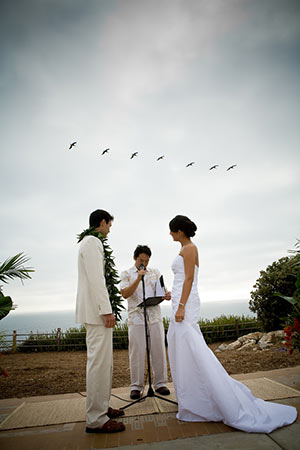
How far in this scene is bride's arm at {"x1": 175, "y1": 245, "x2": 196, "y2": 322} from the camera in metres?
3.18

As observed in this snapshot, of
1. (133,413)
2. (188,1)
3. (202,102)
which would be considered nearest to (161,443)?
(133,413)

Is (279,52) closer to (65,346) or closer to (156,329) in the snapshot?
(156,329)

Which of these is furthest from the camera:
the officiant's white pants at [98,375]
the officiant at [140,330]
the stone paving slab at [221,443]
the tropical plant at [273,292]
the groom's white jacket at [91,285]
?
the tropical plant at [273,292]

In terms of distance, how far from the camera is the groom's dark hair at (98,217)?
3236 mm

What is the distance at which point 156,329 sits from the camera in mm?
3959

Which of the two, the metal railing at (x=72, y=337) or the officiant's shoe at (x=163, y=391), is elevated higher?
the metal railing at (x=72, y=337)

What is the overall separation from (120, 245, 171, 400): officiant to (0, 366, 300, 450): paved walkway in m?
0.87

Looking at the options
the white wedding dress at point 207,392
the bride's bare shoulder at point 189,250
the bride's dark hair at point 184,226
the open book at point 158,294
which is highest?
the bride's dark hair at point 184,226

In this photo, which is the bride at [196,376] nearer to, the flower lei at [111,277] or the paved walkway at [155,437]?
the paved walkway at [155,437]

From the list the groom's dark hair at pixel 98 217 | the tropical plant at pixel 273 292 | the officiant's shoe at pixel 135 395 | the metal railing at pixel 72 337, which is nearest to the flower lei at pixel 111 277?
the groom's dark hair at pixel 98 217

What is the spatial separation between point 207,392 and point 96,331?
1.30 meters

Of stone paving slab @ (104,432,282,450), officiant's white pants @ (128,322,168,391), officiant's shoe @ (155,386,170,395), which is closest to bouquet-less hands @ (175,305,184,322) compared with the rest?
officiant's white pants @ (128,322,168,391)

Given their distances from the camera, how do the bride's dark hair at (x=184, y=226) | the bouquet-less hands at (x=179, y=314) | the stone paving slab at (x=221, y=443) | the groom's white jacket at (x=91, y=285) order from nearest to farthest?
the stone paving slab at (x=221, y=443)
the groom's white jacket at (x=91, y=285)
the bouquet-less hands at (x=179, y=314)
the bride's dark hair at (x=184, y=226)

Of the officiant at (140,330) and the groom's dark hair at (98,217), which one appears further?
the officiant at (140,330)
